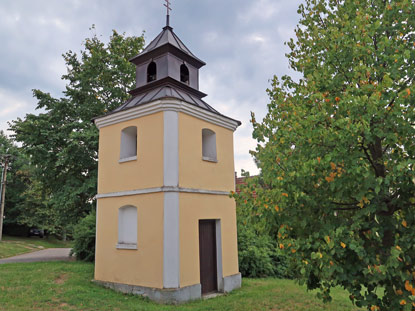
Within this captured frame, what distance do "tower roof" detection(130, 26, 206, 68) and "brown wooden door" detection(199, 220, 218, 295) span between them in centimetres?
569

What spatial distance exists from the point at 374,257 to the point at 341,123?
1744 millimetres

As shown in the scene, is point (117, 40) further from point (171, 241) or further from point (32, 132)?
point (171, 241)

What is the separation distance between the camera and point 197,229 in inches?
357

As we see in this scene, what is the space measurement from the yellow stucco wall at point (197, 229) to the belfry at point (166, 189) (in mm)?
27

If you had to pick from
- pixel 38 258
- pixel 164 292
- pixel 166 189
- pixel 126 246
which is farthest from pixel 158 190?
pixel 38 258

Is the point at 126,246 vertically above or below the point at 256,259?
above

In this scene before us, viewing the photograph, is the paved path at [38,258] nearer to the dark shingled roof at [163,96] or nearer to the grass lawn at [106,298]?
the grass lawn at [106,298]

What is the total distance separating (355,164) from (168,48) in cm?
817

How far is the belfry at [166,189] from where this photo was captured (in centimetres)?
850

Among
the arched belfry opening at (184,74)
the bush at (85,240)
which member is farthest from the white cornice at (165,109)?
the bush at (85,240)

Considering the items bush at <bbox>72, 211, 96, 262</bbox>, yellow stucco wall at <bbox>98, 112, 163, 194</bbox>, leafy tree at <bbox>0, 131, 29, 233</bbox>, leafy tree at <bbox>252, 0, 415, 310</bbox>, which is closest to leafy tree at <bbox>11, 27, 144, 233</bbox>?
Answer: bush at <bbox>72, 211, 96, 262</bbox>

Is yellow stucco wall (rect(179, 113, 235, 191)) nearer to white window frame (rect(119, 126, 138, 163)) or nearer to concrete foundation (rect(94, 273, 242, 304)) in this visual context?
white window frame (rect(119, 126, 138, 163))

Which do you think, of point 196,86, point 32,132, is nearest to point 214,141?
point 196,86

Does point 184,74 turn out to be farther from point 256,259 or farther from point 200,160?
point 256,259
